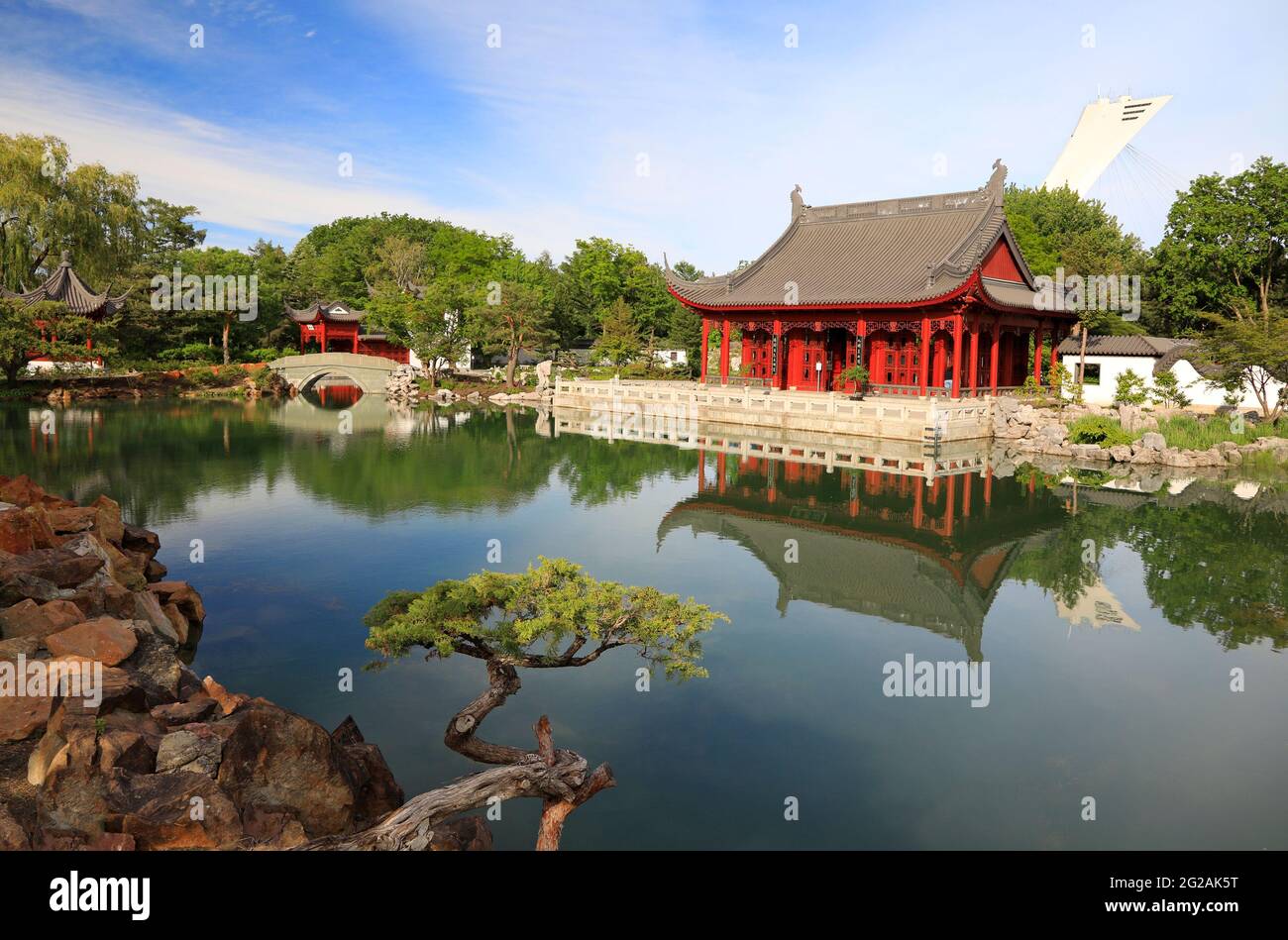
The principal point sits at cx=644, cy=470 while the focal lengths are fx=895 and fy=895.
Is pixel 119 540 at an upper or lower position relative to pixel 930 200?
lower

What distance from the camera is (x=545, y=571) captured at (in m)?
6.18

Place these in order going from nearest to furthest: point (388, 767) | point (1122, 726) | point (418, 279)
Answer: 1. point (388, 767)
2. point (1122, 726)
3. point (418, 279)

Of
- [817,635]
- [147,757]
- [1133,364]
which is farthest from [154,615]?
[1133,364]

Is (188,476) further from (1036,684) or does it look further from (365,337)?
(365,337)

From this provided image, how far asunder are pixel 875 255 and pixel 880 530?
18153mm

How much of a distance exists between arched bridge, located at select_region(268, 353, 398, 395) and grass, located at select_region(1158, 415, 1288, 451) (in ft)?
102

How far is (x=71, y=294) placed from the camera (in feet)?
118

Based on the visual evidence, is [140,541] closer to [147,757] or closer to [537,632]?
[147,757]

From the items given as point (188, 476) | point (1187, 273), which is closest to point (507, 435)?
point (188, 476)

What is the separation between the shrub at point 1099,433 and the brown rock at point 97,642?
71.1ft

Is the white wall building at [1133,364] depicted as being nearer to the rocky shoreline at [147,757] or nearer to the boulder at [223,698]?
the boulder at [223,698]

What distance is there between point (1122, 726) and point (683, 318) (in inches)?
1451

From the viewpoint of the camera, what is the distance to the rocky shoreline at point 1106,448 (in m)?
20.9

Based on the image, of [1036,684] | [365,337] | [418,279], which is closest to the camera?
[1036,684]
